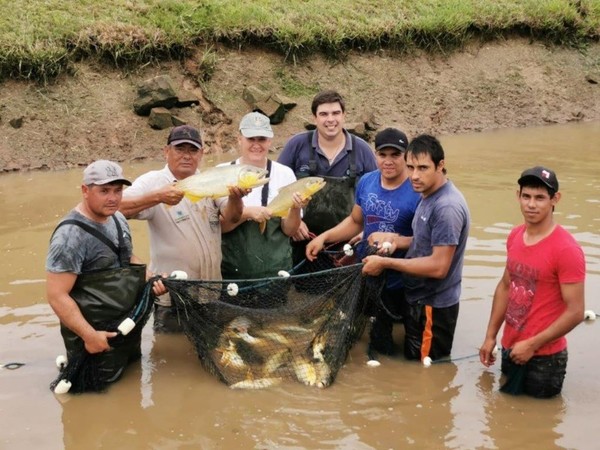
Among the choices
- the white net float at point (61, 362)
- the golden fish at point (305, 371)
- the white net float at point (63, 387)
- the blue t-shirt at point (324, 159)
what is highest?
the blue t-shirt at point (324, 159)

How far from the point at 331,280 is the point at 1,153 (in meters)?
9.55

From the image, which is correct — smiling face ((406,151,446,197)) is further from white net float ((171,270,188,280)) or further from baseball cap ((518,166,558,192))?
Answer: white net float ((171,270,188,280))

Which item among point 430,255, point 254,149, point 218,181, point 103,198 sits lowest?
point 430,255

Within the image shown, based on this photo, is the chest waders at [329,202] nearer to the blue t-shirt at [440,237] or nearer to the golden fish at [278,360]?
the blue t-shirt at [440,237]

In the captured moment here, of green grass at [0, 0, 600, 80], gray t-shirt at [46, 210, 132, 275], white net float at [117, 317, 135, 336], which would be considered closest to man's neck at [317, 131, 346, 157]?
gray t-shirt at [46, 210, 132, 275]

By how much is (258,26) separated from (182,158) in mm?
11560

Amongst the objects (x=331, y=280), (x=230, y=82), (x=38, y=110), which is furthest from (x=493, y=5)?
(x=331, y=280)

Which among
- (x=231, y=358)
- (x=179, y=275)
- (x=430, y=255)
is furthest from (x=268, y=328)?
(x=430, y=255)

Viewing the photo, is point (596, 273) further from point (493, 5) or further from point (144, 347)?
point (493, 5)

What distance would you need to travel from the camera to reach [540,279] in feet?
17.1

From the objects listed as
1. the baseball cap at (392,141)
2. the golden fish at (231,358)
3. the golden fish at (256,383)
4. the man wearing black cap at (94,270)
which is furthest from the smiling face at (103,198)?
the baseball cap at (392,141)

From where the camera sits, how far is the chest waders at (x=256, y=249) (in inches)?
260

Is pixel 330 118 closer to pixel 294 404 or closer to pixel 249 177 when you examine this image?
pixel 249 177

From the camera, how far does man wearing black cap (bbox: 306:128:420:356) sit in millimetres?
6173
